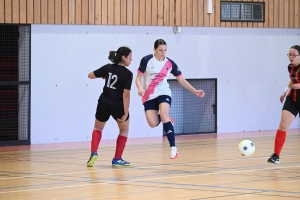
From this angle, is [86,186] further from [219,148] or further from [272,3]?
[272,3]

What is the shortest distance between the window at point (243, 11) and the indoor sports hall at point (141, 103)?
0.03 metres

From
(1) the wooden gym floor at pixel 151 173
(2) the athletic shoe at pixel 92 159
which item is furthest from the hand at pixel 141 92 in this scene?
(2) the athletic shoe at pixel 92 159

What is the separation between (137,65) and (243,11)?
12.1 ft

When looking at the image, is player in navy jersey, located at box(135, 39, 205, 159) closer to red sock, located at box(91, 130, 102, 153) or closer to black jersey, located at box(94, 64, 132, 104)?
black jersey, located at box(94, 64, 132, 104)

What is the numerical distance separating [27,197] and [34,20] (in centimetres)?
801

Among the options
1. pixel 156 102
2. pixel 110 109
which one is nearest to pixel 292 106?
pixel 156 102

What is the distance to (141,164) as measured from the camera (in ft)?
38.4

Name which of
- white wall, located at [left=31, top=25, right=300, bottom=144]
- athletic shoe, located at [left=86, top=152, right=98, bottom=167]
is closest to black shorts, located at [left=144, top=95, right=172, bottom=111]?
athletic shoe, located at [left=86, top=152, right=98, bottom=167]

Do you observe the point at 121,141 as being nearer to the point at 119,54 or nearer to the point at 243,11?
the point at 119,54

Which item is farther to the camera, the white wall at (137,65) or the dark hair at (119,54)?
the white wall at (137,65)

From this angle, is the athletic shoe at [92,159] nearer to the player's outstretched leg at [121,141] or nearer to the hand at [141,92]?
the player's outstretched leg at [121,141]

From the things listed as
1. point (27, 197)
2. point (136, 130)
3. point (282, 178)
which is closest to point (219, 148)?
point (136, 130)

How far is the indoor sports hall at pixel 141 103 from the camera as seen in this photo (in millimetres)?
9531

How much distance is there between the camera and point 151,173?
34.3 feet
